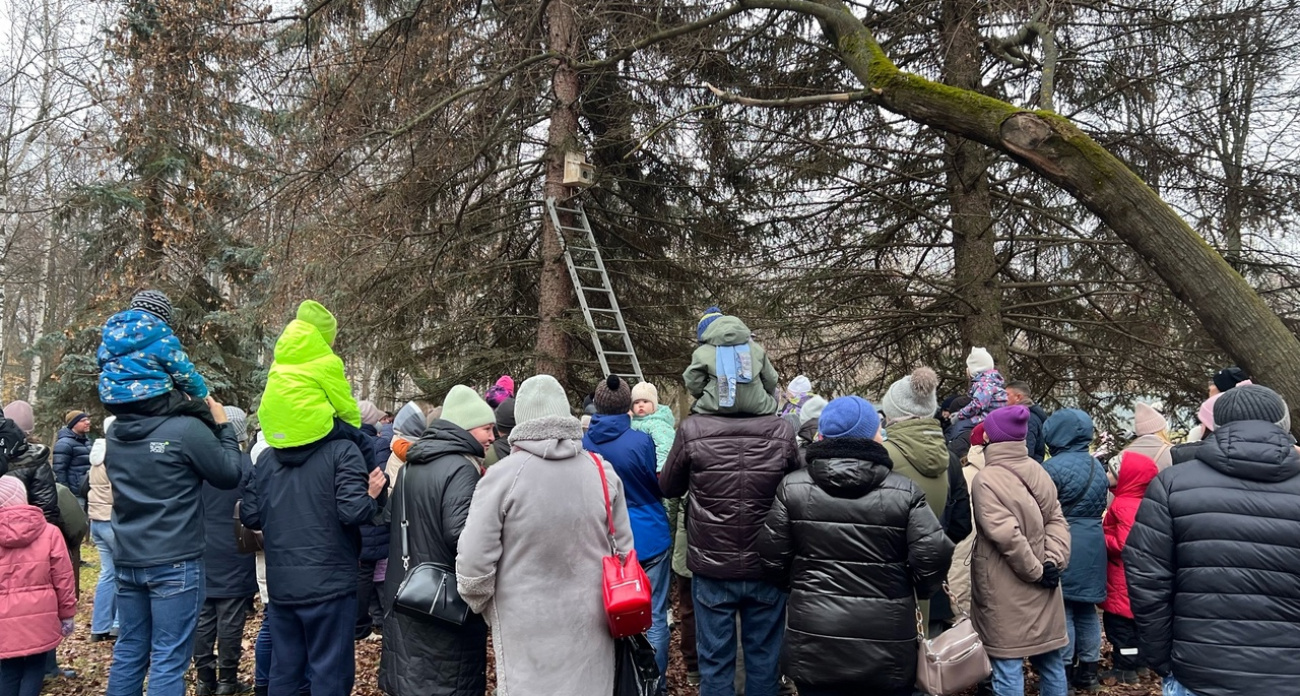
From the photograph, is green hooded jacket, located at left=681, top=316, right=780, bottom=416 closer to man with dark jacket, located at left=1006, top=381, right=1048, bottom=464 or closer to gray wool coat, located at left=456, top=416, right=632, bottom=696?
gray wool coat, located at left=456, top=416, right=632, bottom=696

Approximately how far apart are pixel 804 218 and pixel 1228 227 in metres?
4.46

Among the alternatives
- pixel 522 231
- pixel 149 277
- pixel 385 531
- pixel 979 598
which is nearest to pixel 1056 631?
pixel 979 598

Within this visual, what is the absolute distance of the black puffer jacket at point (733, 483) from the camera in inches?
176

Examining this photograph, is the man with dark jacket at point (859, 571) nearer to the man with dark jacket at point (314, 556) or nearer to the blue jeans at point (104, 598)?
the man with dark jacket at point (314, 556)

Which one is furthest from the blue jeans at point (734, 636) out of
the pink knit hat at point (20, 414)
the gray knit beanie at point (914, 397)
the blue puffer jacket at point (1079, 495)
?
the pink knit hat at point (20, 414)

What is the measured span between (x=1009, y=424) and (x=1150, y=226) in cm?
241

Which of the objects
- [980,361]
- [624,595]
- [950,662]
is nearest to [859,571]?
[950,662]

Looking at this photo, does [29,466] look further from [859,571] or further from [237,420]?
[859,571]

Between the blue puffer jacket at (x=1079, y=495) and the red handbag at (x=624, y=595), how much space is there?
323cm

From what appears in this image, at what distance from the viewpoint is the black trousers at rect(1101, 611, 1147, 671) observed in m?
5.89

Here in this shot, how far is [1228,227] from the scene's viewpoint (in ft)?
28.2

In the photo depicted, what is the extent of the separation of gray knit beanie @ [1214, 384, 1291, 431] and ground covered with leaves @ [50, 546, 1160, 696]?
3316 millimetres

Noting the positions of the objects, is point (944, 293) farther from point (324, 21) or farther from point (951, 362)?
point (324, 21)

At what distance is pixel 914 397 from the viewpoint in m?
4.77
